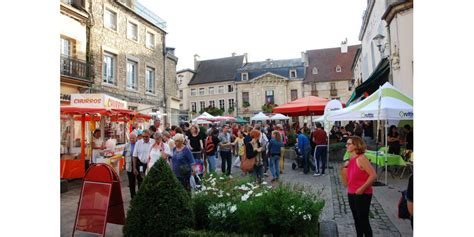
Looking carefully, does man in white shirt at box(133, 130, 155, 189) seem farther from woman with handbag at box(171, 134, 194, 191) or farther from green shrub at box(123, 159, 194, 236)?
green shrub at box(123, 159, 194, 236)

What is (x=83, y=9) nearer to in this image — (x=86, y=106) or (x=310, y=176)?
(x=86, y=106)

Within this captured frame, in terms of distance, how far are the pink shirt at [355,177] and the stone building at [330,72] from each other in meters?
41.3

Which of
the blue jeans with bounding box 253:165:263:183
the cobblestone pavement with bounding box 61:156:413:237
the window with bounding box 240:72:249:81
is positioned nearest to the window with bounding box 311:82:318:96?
the window with bounding box 240:72:249:81

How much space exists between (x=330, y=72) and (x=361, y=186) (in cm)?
4452

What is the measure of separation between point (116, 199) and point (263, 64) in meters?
48.4

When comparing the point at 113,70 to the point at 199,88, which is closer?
the point at 113,70

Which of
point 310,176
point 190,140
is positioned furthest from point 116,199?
point 310,176

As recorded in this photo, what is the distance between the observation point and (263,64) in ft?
169

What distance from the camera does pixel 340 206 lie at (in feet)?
20.3

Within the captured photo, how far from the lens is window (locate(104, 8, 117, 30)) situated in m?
17.2

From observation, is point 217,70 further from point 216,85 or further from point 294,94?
point 294,94

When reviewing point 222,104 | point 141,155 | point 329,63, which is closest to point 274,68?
point 329,63

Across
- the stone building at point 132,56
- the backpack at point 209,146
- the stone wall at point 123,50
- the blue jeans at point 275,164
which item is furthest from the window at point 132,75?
the blue jeans at point 275,164

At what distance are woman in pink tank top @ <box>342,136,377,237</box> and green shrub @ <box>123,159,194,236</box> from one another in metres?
2.01
